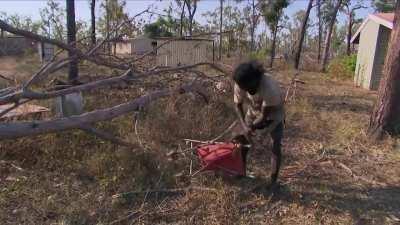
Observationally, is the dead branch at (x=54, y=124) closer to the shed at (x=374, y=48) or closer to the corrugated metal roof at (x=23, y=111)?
the corrugated metal roof at (x=23, y=111)

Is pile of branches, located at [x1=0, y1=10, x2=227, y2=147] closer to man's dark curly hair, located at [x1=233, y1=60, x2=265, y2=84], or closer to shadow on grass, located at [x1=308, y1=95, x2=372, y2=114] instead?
man's dark curly hair, located at [x1=233, y1=60, x2=265, y2=84]

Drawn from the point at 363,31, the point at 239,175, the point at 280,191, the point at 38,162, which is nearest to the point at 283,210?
the point at 280,191

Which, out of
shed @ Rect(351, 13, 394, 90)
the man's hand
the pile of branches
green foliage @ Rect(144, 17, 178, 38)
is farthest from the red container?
green foliage @ Rect(144, 17, 178, 38)

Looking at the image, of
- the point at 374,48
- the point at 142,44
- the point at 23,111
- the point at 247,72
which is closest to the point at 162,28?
the point at 142,44

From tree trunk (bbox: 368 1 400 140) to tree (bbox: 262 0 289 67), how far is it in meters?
14.0

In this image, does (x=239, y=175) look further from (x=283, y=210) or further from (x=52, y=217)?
(x=52, y=217)

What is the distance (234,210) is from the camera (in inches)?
132

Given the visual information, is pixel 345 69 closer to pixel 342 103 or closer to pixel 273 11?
pixel 273 11

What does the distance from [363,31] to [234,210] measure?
38.8 feet

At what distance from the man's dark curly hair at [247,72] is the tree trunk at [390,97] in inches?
121

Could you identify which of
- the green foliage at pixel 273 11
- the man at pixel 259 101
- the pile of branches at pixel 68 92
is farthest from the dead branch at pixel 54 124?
the green foliage at pixel 273 11

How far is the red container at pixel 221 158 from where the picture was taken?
11.7 feet

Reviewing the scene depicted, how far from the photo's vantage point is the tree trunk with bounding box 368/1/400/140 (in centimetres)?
527

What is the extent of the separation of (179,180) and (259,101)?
1.21m
